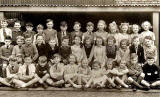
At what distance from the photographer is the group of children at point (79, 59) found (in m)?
11.8

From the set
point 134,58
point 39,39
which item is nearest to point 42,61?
point 39,39

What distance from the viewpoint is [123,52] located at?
40.6ft

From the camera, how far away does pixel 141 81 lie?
1164 centimetres

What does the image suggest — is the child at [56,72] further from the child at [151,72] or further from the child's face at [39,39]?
the child at [151,72]

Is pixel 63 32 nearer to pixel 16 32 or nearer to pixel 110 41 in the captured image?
pixel 16 32

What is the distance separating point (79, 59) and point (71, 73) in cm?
76

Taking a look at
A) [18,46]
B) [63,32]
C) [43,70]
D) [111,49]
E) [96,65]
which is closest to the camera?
[96,65]

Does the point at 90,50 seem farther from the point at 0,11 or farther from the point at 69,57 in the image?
the point at 0,11

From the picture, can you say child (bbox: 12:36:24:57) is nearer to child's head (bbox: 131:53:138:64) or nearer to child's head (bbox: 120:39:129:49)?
child's head (bbox: 120:39:129:49)

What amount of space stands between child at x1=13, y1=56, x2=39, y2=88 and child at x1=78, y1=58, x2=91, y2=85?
3.99ft

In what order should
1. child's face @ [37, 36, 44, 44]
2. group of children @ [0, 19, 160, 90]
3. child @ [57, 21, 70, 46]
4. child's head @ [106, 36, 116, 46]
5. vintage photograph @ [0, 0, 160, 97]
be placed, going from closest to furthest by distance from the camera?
vintage photograph @ [0, 0, 160, 97], group of children @ [0, 19, 160, 90], child's head @ [106, 36, 116, 46], child's face @ [37, 36, 44, 44], child @ [57, 21, 70, 46]

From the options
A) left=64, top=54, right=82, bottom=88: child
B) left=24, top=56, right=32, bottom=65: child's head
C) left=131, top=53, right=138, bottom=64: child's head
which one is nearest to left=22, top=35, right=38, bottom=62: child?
left=24, top=56, right=32, bottom=65: child's head

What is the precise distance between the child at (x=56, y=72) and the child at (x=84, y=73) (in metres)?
0.51

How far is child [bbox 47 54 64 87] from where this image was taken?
1185 cm
